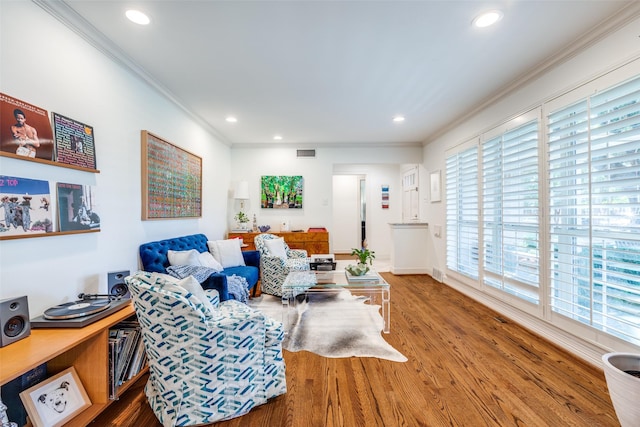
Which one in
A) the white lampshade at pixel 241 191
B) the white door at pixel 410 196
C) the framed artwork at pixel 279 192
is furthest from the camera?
the white door at pixel 410 196

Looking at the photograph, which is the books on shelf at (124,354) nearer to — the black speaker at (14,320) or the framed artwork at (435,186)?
the black speaker at (14,320)

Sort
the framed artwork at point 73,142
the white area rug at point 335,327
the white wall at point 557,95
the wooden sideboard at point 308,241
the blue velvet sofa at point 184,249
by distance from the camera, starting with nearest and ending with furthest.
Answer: the framed artwork at point 73,142
the white wall at point 557,95
the white area rug at point 335,327
the blue velvet sofa at point 184,249
the wooden sideboard at point 308,241

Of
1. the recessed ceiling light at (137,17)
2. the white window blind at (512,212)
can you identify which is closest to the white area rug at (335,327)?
the white window blind at (512,212)

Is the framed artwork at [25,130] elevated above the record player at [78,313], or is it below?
above

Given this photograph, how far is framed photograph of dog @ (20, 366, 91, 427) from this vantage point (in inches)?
54.8

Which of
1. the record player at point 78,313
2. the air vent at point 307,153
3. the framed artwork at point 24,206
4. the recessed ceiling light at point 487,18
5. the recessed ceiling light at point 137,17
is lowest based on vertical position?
the record player at point 78,313

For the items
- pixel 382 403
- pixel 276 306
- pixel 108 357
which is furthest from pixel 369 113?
pixel 108 357

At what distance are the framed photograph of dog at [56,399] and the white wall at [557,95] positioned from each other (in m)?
3.60

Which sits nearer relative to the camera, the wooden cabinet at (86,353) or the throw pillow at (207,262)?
the wooden cabinet at (86,353)

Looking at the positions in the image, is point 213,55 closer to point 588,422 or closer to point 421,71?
point 421,71

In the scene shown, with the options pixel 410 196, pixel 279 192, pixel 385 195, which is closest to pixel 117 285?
pixel 279 192

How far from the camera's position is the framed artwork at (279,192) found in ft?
18.1

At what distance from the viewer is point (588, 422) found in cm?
159

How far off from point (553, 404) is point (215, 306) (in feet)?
7.74
